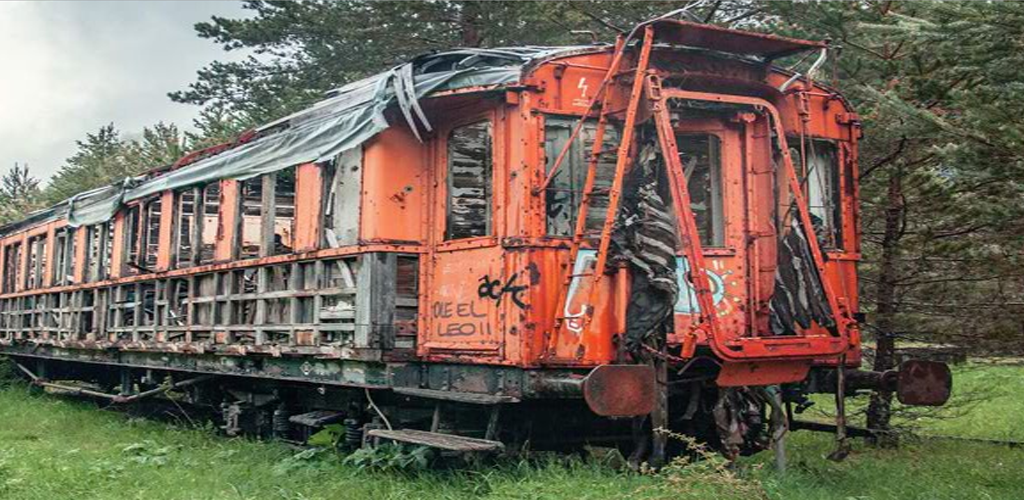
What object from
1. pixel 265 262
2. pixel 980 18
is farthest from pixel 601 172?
pixel 265 262

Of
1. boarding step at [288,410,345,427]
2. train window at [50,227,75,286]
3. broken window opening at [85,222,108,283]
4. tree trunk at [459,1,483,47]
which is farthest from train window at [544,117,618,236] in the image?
tree trunk at [459,1,483,47]

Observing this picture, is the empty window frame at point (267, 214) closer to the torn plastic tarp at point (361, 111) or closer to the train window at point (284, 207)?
the train window at point (284, 207)

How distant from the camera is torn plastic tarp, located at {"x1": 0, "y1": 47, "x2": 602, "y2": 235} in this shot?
7203mm

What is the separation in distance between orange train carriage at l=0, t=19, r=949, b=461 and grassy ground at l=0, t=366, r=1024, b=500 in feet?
1.22

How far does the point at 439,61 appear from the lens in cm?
760

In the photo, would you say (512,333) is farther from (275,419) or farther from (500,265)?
(275,419)

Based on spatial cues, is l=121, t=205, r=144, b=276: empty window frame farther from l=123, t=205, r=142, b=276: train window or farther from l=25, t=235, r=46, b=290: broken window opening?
l=25, t=235, r=46, b=290: broken window opening

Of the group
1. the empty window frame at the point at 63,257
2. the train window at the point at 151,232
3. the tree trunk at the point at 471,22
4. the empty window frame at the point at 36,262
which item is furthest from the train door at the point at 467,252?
the empty window frame at the point at 36,262

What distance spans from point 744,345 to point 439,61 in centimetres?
303

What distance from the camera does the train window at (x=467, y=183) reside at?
24.7ft

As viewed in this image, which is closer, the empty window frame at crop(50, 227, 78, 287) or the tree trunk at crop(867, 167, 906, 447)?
the tree trunk at crop(867, 167, 906, 447)

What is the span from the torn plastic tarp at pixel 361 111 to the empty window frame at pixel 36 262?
6281mm

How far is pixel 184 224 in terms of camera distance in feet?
38.9

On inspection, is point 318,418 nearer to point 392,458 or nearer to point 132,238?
point 392,458
